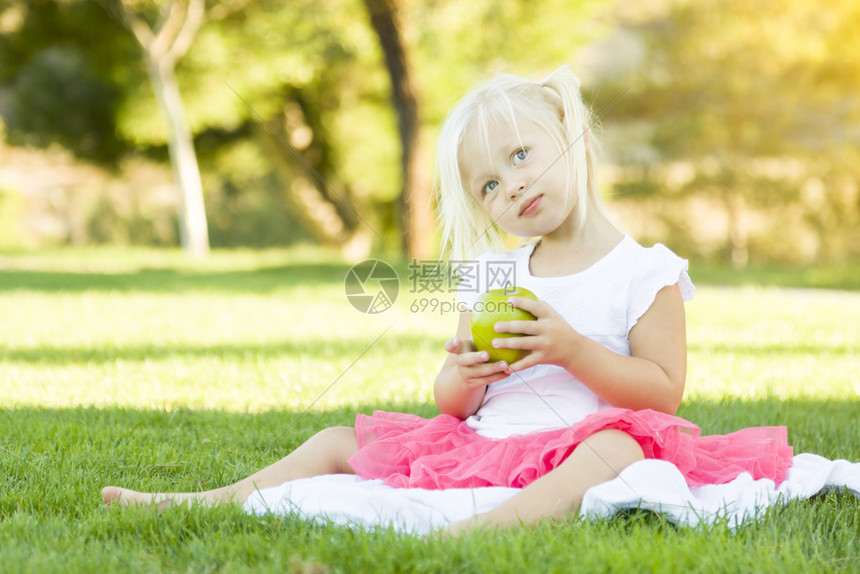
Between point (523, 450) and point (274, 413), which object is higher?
point (523, 450)

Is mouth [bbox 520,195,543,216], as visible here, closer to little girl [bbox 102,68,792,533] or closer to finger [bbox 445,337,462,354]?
little girl [bbox 102,68,792,533]

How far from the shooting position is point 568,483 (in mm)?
1934

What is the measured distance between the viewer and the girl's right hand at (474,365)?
2.10m

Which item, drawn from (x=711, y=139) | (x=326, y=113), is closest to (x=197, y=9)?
(x=326, y=113)

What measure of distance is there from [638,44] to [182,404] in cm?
2388

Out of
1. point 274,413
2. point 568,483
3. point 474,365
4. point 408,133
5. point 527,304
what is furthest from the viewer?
point 408,133

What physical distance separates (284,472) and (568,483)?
0.76m

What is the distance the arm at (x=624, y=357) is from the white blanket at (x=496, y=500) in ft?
0.77

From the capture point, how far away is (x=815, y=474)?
7.25 feet

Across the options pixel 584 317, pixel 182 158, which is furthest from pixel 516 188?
pixel 182 158

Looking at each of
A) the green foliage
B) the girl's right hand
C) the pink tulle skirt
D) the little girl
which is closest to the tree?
the green foliage

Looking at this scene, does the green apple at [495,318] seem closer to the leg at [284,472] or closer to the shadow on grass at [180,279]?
the leg at [284,472]

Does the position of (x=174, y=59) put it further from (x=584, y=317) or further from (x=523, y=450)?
(x=523, y=450)

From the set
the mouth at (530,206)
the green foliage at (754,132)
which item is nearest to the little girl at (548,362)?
the mouth at (530,206)
